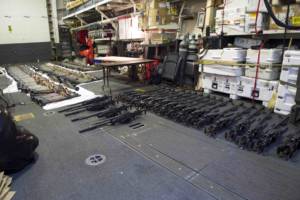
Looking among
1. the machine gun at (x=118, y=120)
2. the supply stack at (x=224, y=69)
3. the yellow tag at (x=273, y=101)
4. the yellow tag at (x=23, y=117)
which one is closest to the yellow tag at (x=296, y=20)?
the supply stack at (x=224, y=69)

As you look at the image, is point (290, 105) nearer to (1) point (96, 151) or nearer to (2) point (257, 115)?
(2) point (257, 115)

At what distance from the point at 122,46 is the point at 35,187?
572 cm

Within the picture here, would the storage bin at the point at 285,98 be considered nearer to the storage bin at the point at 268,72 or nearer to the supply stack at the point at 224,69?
the storage bin at the point at 268,72

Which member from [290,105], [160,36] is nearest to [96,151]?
[290,105]

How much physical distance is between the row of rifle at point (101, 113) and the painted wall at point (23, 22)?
846 centimetres

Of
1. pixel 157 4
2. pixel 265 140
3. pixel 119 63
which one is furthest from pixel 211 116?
pixel 157 4

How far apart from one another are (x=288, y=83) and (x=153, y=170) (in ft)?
7.08

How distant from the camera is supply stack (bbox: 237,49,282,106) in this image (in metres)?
2.90

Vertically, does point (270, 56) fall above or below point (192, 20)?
below

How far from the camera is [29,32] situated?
9820 millimetres

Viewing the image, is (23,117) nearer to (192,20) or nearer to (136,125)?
(136,125)

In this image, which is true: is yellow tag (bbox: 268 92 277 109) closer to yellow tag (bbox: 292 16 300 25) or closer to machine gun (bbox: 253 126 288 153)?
machine gun (bbox: 253 126 288 153)

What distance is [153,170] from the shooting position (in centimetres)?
171

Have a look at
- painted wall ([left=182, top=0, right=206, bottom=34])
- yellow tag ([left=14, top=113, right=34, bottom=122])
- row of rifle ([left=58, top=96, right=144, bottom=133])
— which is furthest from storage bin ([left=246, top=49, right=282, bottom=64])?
yellow tag ([left=14, top=113, right=34, bottom=122])
